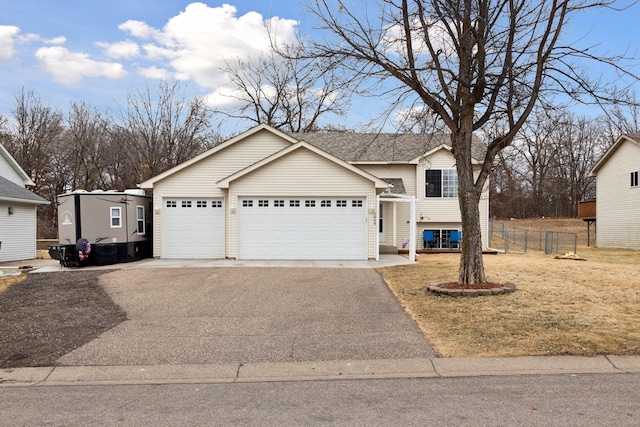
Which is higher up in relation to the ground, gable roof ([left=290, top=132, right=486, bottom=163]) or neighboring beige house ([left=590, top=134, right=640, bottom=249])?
gable roof ([left=290, top=132, right=486, bottom=163])

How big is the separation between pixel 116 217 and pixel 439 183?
1398 cm

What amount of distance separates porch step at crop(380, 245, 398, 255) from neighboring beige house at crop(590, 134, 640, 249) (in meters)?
13.9

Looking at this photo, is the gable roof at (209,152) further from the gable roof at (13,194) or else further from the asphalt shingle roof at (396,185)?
the asphalt shingle roof at (396,185)

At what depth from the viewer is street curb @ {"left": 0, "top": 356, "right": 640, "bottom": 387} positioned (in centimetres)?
610

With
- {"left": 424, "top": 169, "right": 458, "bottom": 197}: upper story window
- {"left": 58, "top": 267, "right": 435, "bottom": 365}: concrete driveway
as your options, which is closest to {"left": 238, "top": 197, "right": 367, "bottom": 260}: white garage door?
{"left": 58, "top": 267, "right": 435, "bottom": 365}: concrete driveway

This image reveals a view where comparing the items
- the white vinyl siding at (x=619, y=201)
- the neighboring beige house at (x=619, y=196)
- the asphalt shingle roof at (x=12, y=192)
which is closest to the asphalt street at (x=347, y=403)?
the asphalt shingle roof at (x=12, y=192)

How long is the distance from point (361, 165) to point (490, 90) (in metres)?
13.0

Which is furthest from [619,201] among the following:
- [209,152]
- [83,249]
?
[83,249]

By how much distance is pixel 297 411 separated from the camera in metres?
4.91

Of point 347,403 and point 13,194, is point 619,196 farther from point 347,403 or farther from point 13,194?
point 13,194

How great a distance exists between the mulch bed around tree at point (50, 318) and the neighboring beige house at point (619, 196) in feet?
85.4

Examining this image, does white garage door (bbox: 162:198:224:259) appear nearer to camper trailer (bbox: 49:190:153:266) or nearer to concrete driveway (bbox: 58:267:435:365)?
camper trailer (bbox: 49:190:153:266)

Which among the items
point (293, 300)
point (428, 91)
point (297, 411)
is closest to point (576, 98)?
point (428, 91)

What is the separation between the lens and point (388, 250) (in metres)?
22.7
